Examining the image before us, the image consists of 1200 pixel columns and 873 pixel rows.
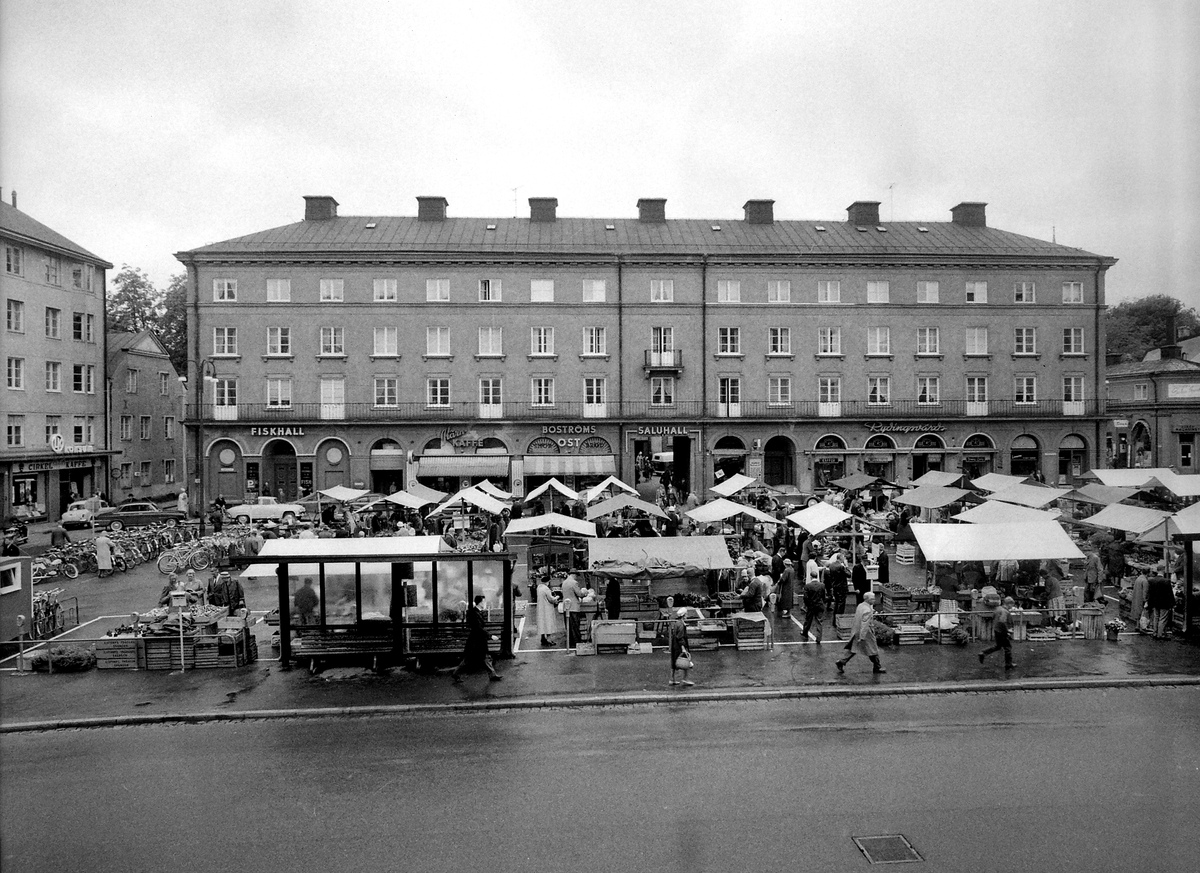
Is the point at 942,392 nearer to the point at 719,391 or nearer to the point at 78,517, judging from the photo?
the point at 719,391

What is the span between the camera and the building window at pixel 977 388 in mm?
47844

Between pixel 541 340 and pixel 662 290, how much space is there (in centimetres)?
754

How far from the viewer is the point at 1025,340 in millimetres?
48469

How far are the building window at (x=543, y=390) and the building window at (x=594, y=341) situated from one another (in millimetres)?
2799

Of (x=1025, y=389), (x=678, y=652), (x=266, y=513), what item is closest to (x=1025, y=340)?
(x=1025, y=389)

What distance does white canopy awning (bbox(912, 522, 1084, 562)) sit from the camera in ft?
60.3

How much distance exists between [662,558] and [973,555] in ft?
Answer: 23.1

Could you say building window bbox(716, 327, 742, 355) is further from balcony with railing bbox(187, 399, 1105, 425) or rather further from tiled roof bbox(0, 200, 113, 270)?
tiled roof bbox(0, 200, 113, 270)

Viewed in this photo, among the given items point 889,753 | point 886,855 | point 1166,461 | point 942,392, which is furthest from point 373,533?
point 1166,461

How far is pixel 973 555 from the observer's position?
1842 centimetres

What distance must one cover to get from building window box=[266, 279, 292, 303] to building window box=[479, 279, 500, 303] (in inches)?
416

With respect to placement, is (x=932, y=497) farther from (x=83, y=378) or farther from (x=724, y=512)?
(x=83, y=378)

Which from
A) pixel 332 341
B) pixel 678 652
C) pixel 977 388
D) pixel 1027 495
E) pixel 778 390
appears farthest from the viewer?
pixel 977 388

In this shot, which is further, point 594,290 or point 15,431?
point 594,290
